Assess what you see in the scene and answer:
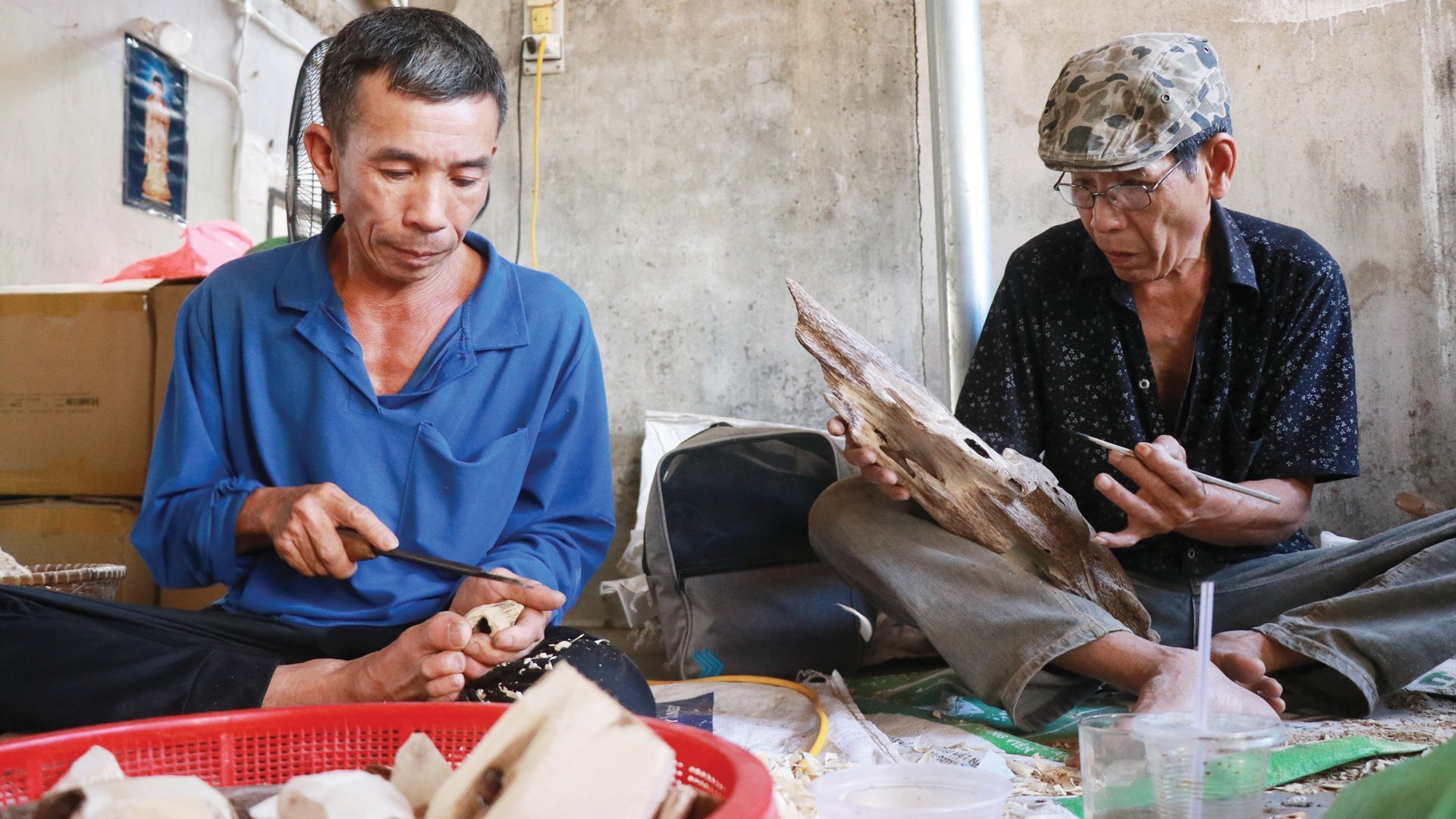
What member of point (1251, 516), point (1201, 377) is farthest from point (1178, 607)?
point (1201, 377)

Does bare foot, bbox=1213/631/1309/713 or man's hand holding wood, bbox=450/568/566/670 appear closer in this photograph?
man's hand holding wood, bbox=450/568/566/670

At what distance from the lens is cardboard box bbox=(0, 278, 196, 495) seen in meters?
2.78

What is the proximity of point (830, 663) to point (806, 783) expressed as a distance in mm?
1085

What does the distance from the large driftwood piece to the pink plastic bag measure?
1935 mm

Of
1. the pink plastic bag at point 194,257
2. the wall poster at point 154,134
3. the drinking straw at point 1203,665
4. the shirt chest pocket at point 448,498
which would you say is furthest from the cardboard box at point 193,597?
the drinking straw at point 1203,665

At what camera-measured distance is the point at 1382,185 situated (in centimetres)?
332

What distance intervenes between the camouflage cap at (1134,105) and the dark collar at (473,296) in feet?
3.47

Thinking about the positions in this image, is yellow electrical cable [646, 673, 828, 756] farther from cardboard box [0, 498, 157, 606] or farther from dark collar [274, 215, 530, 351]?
cardboard box [0, 498, 157, 606]

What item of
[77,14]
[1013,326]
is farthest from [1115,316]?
[77,14]

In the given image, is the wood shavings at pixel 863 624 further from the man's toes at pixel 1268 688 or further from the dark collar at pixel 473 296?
the dark collar at pixel 473 296

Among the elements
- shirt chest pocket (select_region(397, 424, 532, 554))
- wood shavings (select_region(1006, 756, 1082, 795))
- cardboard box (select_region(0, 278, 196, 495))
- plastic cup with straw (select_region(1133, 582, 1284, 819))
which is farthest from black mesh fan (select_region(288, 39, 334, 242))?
plastic cup with straw (select_region(1133, 582, 1284, 819))

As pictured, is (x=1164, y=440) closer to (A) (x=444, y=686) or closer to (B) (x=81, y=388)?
(A) (x=444, y=686)

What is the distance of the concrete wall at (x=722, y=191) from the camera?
3.75 meters

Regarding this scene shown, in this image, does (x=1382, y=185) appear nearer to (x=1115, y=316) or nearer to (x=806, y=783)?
(x=1115, y=316)
